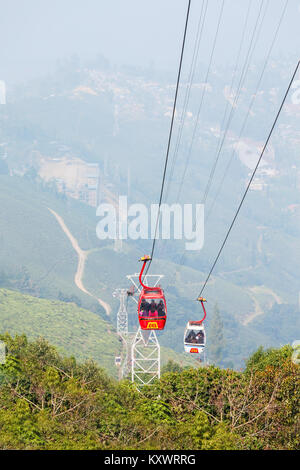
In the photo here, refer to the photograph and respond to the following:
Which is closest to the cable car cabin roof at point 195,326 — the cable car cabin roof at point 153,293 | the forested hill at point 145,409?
the forested hill at point 145,409

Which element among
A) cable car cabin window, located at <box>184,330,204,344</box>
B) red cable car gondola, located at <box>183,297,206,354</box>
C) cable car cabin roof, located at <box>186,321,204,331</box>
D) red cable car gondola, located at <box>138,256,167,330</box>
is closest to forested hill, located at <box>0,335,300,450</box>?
red cable car gondola, located at <box>183,297,206,354</box>

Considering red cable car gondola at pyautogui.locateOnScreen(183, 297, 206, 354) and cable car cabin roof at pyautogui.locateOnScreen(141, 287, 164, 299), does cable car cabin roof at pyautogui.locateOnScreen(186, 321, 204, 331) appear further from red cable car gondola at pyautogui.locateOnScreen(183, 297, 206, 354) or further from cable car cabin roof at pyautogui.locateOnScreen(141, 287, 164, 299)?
cable car cabin roof at pyautogui.locateOnScreen(141, 287, 164, 299)

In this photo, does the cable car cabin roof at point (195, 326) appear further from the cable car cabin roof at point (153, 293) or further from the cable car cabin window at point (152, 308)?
the cable car cabin roof at point (153, 293)

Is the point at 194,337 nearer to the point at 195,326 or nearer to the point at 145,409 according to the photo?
the point at 195,326

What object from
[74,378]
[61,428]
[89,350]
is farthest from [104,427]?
[89,350]

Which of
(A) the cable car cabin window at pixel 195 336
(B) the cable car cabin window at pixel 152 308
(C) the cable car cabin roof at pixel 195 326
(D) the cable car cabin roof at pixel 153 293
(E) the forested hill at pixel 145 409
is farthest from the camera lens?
Answer: (A) the cable car cabin window at pixel 195 336
